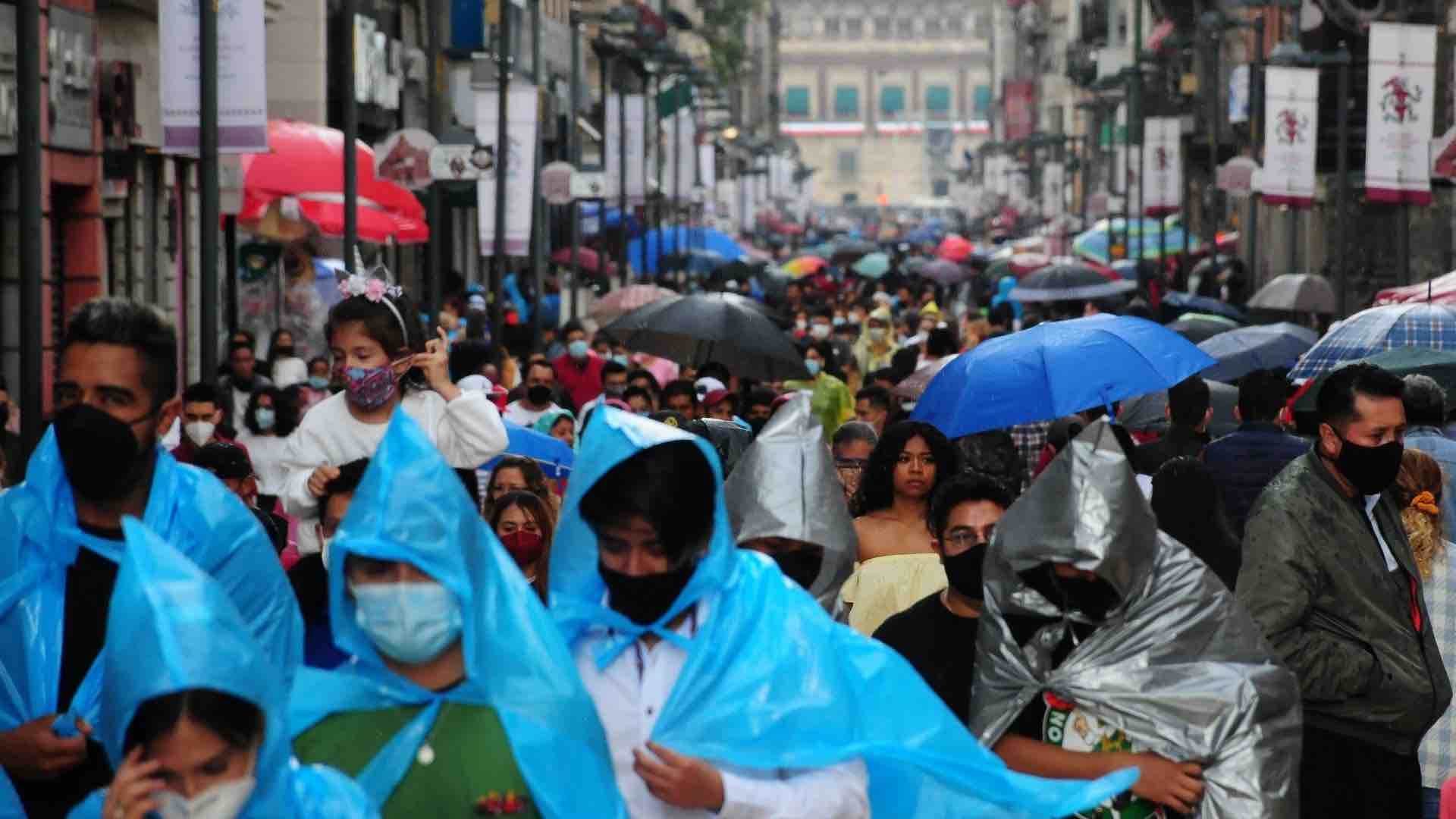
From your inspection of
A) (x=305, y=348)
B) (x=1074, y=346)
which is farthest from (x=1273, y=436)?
(x=305, y=348)

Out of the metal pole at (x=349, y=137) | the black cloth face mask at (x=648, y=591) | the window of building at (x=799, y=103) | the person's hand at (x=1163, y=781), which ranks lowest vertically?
the person's hand at (x=1163, y=781)

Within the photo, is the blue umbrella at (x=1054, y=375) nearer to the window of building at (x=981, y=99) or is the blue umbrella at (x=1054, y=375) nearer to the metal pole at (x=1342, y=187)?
the metal pole at (x=1342, y=187)

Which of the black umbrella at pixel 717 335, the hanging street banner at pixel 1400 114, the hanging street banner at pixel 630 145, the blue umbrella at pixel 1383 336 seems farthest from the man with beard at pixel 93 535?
the hanging street banner at pixel 630 145

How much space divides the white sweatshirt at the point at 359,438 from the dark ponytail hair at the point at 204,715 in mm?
3102

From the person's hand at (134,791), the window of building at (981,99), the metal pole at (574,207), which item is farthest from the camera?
the window of building at (981,99)

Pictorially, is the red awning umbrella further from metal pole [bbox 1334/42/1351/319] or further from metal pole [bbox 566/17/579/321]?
metal pole [bbox 1334/42/1351/319]

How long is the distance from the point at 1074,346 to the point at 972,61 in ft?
602

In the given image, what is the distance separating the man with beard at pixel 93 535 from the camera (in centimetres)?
550

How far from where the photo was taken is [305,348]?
24.9 metres

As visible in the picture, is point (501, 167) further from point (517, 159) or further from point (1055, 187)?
point (1055, 187)

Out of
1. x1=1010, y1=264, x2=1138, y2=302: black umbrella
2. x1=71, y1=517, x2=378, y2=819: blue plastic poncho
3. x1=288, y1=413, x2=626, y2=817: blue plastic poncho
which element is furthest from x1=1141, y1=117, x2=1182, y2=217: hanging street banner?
x1=71, y1=517, x2=378, y2=819: blue plastic poncho

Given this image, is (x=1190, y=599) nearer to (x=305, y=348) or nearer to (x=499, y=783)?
(x=499, y=783)

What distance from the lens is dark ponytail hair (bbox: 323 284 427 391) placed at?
24.4ft

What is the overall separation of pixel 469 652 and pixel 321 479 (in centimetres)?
266
